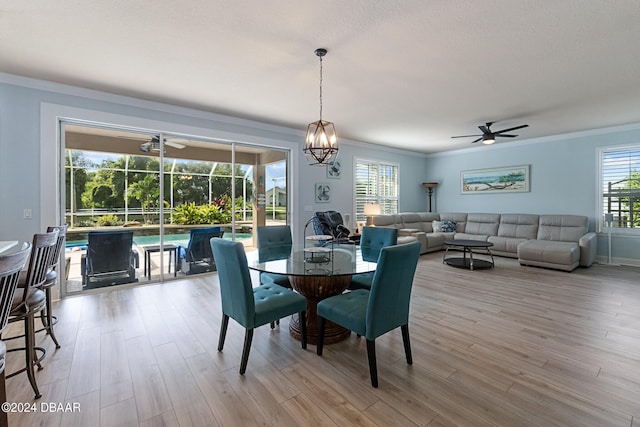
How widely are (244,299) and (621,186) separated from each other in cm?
715

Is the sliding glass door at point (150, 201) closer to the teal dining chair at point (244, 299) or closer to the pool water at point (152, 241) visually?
the pool water at point (152, 241)

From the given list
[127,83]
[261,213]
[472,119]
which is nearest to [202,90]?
[127,83]

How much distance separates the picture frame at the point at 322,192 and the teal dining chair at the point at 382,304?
4.00 m

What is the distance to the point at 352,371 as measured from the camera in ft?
6.88

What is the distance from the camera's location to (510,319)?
299cm

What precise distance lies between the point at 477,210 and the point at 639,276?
329 centimetres

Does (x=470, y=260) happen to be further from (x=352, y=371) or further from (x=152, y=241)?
(x=152, y=241)

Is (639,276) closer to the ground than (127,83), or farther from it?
closer to the ground

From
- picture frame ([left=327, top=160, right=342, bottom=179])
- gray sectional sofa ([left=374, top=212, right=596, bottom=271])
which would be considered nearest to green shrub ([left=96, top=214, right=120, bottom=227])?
picture frame ([left=327, top=160, right=342, bottom=179])

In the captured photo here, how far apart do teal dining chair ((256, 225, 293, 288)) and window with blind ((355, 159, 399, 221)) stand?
3.50 metres

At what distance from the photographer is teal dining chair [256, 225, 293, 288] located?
2869 mm

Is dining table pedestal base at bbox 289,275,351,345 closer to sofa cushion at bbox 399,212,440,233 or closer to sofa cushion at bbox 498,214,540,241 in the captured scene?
sofa cushion at bbox 399,212,440,233

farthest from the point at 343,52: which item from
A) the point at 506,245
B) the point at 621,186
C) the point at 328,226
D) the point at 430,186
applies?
the point at 430,186

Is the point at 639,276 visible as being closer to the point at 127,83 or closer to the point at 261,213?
the point at 261,213
